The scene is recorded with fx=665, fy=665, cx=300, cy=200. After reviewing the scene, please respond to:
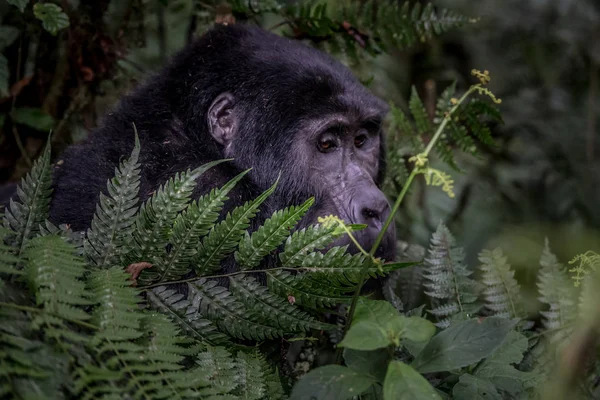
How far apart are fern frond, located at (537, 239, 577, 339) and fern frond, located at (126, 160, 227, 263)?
1322mm

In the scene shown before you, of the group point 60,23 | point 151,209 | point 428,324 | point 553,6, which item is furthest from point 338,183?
point 553,6

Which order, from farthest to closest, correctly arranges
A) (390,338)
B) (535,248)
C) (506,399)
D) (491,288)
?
(535,248)
(491,288)
(506,399)
(390,338)

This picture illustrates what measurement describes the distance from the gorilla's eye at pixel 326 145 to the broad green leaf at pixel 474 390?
1.23 meters

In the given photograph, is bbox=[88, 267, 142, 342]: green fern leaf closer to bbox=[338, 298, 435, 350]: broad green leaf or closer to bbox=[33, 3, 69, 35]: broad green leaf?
bbox=[338, 298, 435, 350]: broad green leaf

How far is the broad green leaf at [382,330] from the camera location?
1604 mm

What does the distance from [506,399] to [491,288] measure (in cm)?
57

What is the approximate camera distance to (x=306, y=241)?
78.7 inches

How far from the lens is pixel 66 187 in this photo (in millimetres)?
2643

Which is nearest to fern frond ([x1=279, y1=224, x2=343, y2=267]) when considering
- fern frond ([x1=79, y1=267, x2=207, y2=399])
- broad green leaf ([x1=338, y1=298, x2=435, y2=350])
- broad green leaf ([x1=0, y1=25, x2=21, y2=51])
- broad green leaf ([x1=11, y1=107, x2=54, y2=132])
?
broad green leaf ([x1=338, y1=298, x2=435, y2=350])

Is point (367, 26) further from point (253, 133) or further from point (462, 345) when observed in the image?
point (462, 345)

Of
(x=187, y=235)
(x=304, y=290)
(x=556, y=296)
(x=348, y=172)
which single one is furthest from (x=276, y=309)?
(x=556, y=296)

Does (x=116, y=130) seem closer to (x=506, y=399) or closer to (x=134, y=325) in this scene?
(x=134, y=325)

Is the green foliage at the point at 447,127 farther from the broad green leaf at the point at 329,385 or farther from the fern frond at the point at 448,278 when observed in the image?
the broad green leaf at the point at 329,385

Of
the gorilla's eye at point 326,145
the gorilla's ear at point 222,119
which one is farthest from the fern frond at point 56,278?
the gorilla's eye at point 326,145
